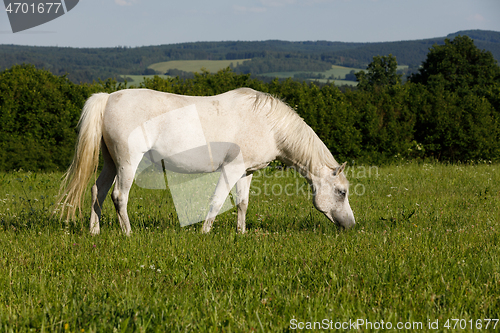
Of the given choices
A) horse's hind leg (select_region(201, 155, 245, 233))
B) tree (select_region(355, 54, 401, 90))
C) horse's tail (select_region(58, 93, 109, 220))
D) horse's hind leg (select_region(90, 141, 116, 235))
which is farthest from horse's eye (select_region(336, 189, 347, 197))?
tree (select_region(355, 54, 401, 90))

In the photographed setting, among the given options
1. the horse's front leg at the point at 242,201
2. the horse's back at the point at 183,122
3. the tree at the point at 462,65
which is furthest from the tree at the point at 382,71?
the horse's back at the point at 183,122

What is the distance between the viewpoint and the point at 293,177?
10008mm

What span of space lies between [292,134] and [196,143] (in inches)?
52.6

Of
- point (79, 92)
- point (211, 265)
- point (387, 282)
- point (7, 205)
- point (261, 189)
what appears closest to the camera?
point (387, 282)

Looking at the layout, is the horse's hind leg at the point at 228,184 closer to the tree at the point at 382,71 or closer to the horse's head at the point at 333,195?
the horse's head at the point at 333,195

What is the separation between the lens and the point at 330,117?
41.1 ft

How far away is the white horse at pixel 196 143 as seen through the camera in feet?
15.8

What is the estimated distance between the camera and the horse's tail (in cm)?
487

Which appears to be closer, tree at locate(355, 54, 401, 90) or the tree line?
the tree line

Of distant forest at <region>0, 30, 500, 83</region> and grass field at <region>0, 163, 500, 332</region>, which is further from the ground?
distant forest at <region>0, 30, 500, 83</region>

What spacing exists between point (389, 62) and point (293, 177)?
36.1 m

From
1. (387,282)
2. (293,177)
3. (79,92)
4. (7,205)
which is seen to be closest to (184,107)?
(387,282)

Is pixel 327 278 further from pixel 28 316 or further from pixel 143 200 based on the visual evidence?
pixel 143 200

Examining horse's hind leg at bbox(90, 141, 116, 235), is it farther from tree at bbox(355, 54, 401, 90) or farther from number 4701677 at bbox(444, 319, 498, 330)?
tree at bbox(355, 54, 401, 90)
